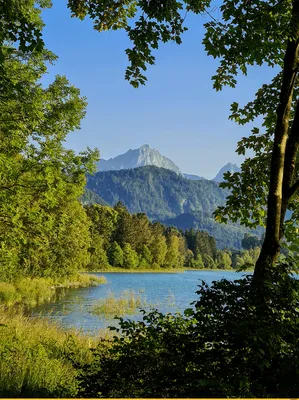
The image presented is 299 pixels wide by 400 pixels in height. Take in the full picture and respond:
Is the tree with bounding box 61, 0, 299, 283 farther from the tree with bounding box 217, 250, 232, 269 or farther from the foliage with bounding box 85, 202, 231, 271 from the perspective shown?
the tree with bounding box 217, 250, 232, 269

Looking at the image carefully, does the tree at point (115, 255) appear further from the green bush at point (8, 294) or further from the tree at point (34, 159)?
the tree at point (34, 159)

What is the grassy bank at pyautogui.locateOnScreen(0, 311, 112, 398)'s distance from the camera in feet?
22.7

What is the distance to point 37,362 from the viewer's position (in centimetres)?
876

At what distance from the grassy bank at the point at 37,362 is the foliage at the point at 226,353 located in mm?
1272

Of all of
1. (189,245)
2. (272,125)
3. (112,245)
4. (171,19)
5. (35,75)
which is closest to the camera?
(171,19)

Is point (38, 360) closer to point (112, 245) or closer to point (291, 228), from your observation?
point (291, 228)

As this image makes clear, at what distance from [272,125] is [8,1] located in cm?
512

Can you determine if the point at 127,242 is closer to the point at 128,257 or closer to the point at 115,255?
the point at 128,257

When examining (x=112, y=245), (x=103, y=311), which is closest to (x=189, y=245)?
(x=112, y=245)

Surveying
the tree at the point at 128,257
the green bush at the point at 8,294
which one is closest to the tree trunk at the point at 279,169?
the green bush at the point at 8,294

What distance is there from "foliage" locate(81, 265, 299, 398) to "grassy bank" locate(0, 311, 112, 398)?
1272 millimetres

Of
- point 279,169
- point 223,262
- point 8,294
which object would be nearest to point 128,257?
point 223,262

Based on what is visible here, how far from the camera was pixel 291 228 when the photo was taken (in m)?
6.30

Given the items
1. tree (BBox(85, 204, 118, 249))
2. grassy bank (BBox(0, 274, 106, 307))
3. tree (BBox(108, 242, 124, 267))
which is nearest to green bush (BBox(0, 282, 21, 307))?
grassy bank (BBox(0, 274, 106, 307))
